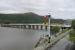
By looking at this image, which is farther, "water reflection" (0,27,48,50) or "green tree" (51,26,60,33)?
"green tree" (51,26,60,33)

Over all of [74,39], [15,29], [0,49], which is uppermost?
[74,39]

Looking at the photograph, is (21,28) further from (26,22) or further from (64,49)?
(64,49)

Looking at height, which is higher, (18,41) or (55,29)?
(55,29)

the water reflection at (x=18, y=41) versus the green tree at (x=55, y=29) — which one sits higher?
the green tree at (x=55, y=29)

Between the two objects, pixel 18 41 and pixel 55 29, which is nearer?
pixel 55 29

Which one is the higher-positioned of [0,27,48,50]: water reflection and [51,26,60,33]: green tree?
[51,26,60,33]: green tree

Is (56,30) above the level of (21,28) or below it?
above

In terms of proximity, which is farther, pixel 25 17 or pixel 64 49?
pixel 25 17

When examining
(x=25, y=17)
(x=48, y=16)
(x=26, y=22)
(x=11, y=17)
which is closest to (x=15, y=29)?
(x=26, y=22)

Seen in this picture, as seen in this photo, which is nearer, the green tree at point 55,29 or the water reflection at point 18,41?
the water reflection at point 18,41

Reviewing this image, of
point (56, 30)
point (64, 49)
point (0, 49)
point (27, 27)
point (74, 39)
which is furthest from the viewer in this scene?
point (27, 27)

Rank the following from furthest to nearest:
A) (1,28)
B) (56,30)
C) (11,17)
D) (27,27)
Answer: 1. (1,28)
2. (27,27)
3. (11,17)
4. (56,30)

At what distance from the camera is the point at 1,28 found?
15945mm

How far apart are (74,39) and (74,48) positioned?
235 millimetres
